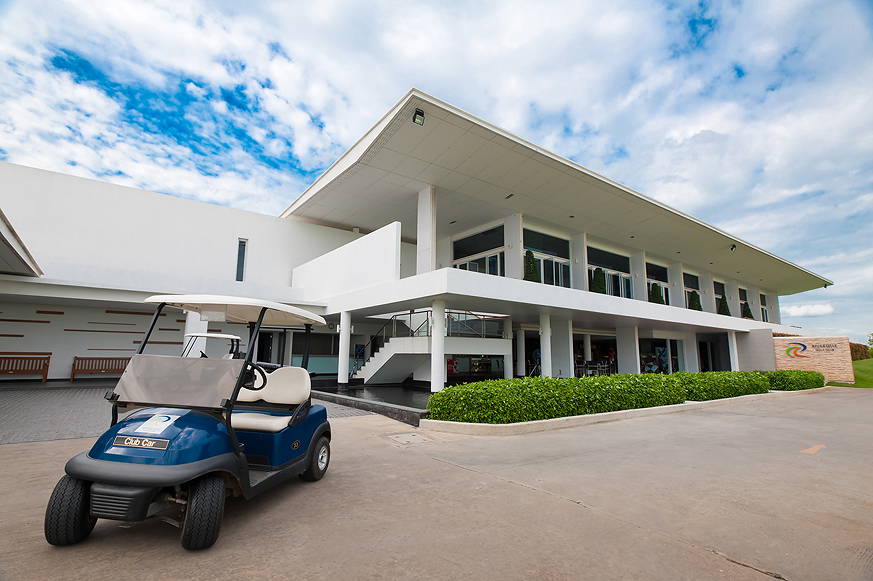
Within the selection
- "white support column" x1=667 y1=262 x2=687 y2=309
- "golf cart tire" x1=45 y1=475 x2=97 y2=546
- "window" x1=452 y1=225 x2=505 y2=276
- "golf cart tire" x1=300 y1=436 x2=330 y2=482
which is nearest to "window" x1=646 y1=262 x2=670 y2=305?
"white support column" x1=667 y1=262 x2=687 y2=309

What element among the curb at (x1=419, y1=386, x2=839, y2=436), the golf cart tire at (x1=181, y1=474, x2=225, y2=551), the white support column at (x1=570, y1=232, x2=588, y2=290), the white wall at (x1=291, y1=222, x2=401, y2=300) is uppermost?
the white support column at (x1=570, y1=232, x2=588, y2=290)

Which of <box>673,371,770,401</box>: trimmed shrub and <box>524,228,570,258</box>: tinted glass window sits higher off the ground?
<box>524,228,570,258</box>: tinted glass window

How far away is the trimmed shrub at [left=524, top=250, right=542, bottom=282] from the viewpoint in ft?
54.7

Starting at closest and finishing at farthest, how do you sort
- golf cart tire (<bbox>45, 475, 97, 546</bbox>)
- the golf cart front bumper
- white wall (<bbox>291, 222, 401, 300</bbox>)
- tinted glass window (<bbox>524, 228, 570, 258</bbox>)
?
1. the golf cart front bumper
2. golf cart tire (<bbox>45, 475, 97, 546</bbox>)
3. white wall (<bbox>291, 222, 401, 300</bbox>)
4. tinted glass window (<bbox>524, 228, 570, 258</bbox>)

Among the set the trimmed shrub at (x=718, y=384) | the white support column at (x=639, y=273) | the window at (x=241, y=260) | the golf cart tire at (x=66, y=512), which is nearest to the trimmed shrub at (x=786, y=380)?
the trimmed shrub at (x=718, y=384)

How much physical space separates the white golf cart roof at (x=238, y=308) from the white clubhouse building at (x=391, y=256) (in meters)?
6.93

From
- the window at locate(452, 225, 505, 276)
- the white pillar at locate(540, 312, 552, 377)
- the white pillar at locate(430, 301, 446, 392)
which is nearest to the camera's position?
the white pillar at locate(430, 301, 446, 392)

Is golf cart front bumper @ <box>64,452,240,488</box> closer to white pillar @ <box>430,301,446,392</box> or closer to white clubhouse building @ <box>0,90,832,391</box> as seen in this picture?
white clubhouse building @ <box>0,90,832,391</box>

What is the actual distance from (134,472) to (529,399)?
6.94 metres

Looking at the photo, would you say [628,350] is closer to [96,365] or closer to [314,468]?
[314,468]

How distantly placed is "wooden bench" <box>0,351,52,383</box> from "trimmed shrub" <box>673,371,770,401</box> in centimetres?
2223

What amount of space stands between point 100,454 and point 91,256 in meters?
17.5

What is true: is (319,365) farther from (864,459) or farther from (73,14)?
(864,459)

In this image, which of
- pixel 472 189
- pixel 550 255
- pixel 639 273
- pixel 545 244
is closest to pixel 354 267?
pixel 472 189
